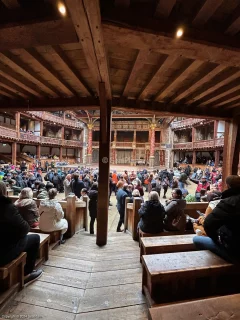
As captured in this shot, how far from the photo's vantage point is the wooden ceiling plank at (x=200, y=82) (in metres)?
2.17

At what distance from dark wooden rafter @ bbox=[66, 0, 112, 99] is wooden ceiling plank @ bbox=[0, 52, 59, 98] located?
40.6 inches

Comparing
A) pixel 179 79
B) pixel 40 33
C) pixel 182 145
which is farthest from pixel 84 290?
pixel 182 145

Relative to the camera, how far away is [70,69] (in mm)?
2285

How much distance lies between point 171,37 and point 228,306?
2127 millimetres

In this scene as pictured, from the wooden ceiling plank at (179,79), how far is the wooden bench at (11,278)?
296cm

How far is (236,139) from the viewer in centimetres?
390

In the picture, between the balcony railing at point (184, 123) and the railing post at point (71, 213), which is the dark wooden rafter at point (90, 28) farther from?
the balcony railing at point (184, 123)

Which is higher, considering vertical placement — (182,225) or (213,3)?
(213,3)

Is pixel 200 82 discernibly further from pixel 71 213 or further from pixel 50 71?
pixel 71 213

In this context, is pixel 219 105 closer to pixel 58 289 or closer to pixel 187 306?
pixel 187 306

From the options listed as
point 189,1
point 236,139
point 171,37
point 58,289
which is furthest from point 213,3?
point 236,139

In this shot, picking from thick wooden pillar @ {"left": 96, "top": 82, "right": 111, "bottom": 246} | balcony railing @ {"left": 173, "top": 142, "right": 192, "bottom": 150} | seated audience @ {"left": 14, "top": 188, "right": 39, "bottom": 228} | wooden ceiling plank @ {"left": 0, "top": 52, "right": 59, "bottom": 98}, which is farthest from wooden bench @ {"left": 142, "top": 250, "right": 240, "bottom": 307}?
balcony railing @ {"left": 173, "top": 142, "right": 192, "bottom": 150}

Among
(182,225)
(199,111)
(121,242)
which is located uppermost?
(199,111)

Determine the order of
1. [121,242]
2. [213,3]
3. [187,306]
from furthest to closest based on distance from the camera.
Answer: [121,242]
[213,3]
[187,306]
